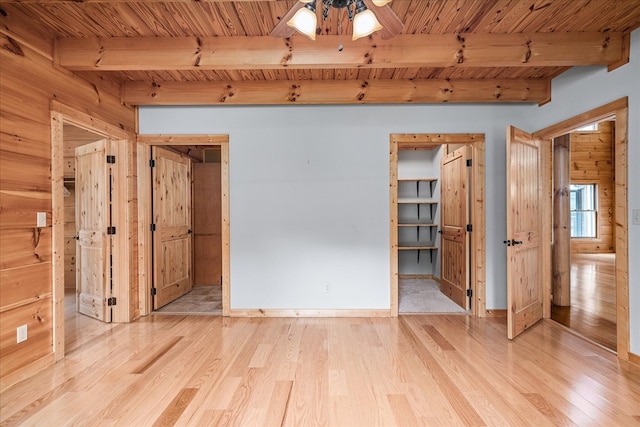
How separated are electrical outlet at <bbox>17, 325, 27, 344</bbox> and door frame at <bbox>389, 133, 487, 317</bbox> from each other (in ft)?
10.8

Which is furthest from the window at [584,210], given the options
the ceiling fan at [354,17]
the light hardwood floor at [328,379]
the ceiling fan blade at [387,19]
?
the ceiling fan at [354,17]

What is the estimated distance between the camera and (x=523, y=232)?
10.3 ft

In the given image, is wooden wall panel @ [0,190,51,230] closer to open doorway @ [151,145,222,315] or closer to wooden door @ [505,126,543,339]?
open doorway @ [151,145,222,315]

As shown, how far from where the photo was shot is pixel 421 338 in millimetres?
2969

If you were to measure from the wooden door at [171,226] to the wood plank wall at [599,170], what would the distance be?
969 cm

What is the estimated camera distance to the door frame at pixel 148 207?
3.60 metres

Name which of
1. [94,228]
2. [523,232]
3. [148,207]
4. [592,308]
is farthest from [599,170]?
[94,228]

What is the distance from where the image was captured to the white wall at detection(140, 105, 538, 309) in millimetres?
3580

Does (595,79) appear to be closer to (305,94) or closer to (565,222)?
(565,222)

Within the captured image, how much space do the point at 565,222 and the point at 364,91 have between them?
3.08m

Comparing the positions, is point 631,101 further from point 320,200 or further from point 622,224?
point 320,200

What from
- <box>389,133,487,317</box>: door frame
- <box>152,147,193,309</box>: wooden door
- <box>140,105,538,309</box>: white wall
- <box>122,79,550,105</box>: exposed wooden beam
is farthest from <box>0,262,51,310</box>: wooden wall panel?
<box>389,133,487,317</box>: door frame

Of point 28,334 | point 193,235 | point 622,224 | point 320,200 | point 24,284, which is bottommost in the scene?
point 28,334

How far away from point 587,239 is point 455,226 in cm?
686
